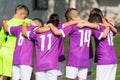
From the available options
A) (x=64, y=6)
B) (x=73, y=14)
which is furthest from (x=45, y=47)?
(x=64, y=6)

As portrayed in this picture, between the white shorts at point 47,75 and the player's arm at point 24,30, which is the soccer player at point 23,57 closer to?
the player's arm at point 24,30

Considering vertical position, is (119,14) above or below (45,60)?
above

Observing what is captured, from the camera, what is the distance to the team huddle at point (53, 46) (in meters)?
10.3

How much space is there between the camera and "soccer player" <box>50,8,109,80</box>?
10.6m

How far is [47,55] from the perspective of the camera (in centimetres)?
1028

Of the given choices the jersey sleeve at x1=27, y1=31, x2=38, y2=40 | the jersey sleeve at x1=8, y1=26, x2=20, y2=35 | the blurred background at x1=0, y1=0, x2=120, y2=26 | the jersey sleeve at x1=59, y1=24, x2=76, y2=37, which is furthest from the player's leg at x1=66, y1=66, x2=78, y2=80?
the blurred background at x1=0, y1=0, x2=120, y2=26

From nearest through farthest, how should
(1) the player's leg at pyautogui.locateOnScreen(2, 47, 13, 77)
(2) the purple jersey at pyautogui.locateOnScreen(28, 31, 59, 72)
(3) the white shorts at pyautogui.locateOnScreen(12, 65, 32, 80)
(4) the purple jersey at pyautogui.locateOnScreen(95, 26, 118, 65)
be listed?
(2) the purple jersey at pyautogui.locateOnScreen(28, 31, 59, 72) → (3) the white shorts at pyautogui.locateOnScreen(12, 65, 32, 80) → (4) the purple jersey at pyautogui.locateOnScreen(95, 26, 118, 65) → (1) the player's leg at pyautogui.locateOnScreen(2, 47, 13, 77)

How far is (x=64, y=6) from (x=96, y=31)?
22.2 m

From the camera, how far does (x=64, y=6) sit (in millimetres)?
32906

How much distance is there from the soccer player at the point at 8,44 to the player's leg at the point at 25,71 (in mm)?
602

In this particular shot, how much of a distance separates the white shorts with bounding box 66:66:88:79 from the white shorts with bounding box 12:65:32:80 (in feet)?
2.37

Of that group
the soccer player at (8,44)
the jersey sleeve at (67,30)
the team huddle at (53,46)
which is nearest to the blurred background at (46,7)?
the soccer player at (8,44)

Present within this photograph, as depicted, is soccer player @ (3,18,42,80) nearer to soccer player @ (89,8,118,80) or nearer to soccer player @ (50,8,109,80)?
soccer player @ (50,8,109,80)

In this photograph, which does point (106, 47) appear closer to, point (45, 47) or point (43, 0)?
point (45, 47)
